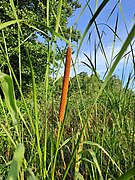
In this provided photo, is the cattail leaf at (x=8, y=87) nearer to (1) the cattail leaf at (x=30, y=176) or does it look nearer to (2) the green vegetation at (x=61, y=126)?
(2) the green vegetation at (x=61, y=126)

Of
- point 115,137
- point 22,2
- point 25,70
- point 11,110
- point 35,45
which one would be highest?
point 22,2

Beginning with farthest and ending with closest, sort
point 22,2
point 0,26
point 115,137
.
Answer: point 22,2 → point 115,137 → point 0,26

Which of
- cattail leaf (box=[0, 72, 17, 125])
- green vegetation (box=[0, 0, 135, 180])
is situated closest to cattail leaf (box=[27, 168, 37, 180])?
green vegetation (box=[0, 0, 135, 180])

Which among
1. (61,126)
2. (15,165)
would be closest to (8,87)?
(15,165)

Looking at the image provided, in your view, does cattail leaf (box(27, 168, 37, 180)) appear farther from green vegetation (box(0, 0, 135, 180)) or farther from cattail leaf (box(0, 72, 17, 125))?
cattail leaf (box(0, 72, 17, 125))

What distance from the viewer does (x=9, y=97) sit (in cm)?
47

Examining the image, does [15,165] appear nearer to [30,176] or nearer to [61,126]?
[30,176]

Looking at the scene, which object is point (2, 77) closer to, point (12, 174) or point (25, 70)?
point (12, 174)

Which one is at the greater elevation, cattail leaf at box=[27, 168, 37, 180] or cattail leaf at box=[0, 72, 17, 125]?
cattail leaf at box=[0, 72, 17, 125]

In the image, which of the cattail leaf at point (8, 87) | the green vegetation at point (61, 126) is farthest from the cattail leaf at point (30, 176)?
the cattail leaf at point (8, 87)

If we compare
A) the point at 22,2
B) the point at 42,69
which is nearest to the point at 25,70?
the point at 42,69

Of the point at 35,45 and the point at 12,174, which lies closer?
the point at 12,174

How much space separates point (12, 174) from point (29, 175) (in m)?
0.10

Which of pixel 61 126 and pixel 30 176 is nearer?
pixel 30 176
